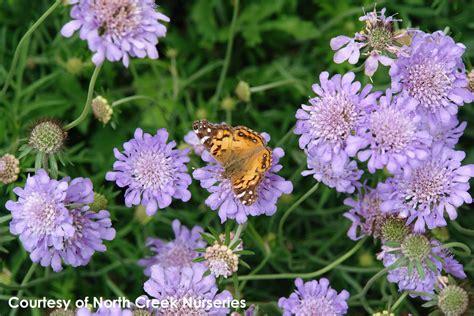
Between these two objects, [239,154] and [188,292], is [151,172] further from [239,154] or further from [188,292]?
[188,292]

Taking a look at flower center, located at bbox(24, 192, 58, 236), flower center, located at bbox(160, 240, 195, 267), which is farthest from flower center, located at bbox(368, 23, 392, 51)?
flower center, located at bbox(24, 192, 58, 236)

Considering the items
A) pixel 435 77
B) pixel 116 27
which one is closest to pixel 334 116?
pixel 435 77

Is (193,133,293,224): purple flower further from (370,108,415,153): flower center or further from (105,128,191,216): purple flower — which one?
(370,108,415,153): flower center

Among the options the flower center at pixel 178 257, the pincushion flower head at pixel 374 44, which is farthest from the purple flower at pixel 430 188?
the flower center at pixel 178 257

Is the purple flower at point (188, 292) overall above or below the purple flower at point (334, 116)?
below

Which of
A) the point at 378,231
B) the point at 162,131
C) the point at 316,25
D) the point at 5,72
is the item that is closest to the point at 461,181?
the point at 378,231

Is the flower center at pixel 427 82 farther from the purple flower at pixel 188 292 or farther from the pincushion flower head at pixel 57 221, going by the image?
the pincushion flower head at pixel 57 221
